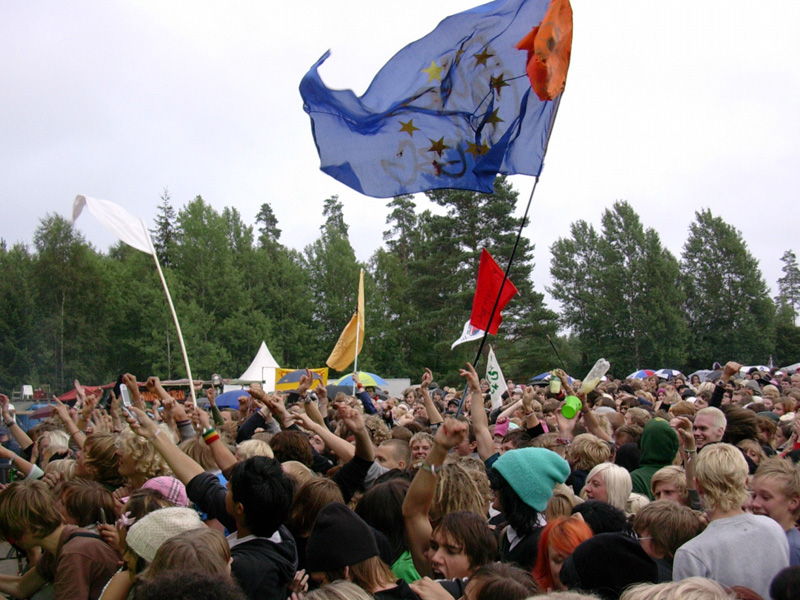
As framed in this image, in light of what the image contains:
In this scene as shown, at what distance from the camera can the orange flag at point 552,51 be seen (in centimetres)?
676

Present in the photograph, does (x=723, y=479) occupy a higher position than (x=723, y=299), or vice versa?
(x=723, y=299)

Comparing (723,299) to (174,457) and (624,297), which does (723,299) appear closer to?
(624,297)

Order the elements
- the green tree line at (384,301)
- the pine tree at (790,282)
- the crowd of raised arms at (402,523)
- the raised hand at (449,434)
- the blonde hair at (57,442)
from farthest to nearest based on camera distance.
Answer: the pine tree at (790,282) → the green tree line at (384,301) → the blonde hair at (57,442) → the raised hand at (449,434) → the crowd of raised arms at (402,523)

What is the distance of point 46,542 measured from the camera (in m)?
4.29

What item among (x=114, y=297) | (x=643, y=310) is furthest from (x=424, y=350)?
(x=114, y=297)

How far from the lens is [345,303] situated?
62.0m

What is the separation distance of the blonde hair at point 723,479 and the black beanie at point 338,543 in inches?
70.4

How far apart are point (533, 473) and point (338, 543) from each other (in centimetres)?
147

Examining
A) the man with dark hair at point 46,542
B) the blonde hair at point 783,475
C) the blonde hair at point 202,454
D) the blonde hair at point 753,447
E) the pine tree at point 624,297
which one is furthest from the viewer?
the pine tree at point 624,297

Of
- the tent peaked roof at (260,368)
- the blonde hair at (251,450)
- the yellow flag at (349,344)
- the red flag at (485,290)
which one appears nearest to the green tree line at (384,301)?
the tent peaked roof at (260,368)

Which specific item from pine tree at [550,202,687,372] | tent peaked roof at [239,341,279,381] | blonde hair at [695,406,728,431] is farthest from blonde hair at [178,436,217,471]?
pine tree at [550,202,687,372]

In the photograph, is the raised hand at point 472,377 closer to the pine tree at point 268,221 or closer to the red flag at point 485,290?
the red flag at point 485,290

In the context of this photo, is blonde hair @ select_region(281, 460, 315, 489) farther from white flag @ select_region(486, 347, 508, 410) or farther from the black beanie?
white flag @ select_region(486, 347, 508, 410)

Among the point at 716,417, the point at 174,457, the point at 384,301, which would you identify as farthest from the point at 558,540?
the point at 384,301
